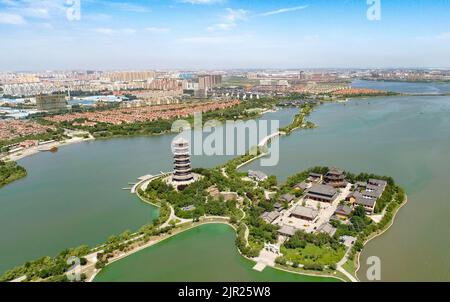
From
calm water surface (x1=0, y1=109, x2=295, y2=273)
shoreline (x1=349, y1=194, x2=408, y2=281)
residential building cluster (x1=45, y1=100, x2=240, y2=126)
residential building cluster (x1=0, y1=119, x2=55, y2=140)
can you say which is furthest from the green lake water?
residential building cluster (x1=45, y1=100, x2=240, y2=126)

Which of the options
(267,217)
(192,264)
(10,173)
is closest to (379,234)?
(267,217)

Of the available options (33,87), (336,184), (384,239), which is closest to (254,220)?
(384,239)

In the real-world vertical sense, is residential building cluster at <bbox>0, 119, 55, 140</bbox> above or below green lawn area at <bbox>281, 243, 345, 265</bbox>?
above

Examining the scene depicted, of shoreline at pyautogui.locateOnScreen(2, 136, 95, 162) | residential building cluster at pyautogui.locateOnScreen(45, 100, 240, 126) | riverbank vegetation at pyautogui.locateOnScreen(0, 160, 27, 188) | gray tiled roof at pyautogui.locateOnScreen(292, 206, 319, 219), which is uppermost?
residential building cluster at pyautogui.locateOnScreen(45, 100, 240, 126)

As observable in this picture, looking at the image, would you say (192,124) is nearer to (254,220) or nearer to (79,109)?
(79,109)

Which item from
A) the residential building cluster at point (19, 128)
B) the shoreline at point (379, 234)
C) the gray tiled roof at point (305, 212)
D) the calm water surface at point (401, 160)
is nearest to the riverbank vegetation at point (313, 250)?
the shoreline at point (379, 234)

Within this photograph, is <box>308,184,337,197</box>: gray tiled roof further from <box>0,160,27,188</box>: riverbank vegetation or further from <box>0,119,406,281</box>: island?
<box>0,160,27,188</box>: riverbank vegetation

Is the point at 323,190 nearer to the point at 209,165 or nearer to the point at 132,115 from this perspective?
the point at 209,165
